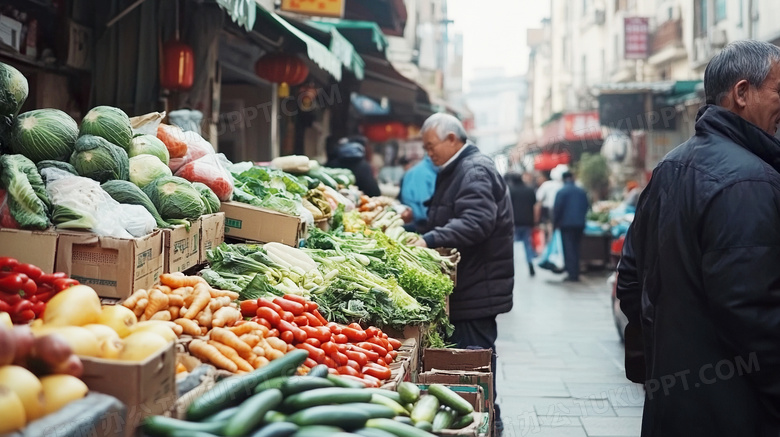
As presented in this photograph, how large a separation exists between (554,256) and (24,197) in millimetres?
13674

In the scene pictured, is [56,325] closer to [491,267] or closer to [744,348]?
[744,348]

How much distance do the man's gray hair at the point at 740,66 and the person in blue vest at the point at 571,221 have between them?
12197 mm

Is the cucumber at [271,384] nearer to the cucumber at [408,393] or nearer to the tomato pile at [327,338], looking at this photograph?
the cucumber at [408,393]

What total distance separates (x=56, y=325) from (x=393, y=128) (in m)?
17.0

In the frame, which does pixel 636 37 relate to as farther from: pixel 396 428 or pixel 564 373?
pixel 396 428

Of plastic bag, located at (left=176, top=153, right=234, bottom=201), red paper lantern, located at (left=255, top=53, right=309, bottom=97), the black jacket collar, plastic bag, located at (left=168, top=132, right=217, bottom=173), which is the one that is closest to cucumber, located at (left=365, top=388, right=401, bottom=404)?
the black jacket collar

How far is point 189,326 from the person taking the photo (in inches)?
142

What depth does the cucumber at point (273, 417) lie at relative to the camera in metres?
2.50

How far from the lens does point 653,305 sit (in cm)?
329

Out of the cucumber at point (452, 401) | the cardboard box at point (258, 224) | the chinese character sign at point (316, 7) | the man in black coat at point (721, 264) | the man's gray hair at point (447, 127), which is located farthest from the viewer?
the chinese character sign at point (316, 7)

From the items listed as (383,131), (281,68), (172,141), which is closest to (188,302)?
(172,141)

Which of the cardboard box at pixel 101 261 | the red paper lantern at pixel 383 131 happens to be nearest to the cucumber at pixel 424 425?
the cardboard box at pixel 101 261

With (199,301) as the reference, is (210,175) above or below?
above

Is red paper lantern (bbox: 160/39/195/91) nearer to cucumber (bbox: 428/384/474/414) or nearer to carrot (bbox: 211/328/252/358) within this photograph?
carrot (bbox: 211/328/252/358)
